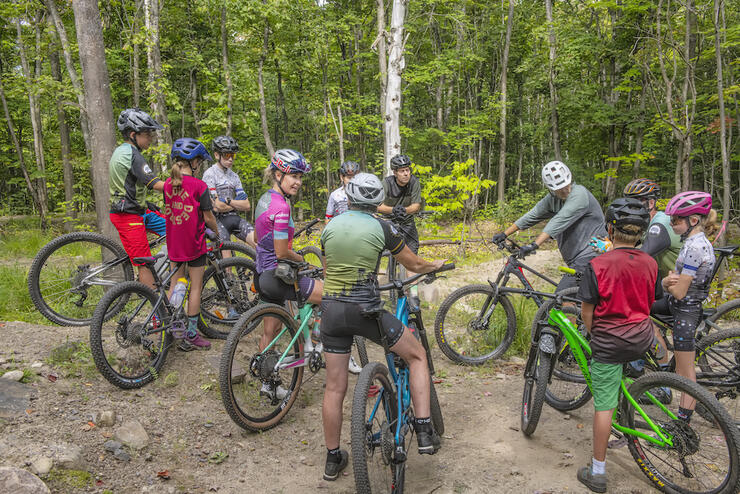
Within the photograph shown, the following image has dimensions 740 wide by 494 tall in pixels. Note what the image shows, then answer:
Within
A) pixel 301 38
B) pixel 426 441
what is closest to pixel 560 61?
pixel 301 38

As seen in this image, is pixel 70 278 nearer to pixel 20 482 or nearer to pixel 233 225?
pixel 233 225

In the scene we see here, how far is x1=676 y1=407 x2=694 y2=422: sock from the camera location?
10.2ft

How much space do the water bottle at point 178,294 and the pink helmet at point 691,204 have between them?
15.4ft

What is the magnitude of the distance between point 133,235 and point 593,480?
4.73 m

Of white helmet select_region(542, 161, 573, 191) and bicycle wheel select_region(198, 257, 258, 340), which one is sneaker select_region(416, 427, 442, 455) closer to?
bicycle wheel select_region(198, 257, 258, 340)

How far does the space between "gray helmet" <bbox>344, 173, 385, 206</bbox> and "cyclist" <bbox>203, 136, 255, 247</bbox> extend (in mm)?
3124

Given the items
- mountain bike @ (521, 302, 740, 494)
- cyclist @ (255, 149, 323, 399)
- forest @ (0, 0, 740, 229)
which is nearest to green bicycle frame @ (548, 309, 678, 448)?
mountain bike @ (521, 302, 740, 494)

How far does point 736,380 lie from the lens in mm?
3969

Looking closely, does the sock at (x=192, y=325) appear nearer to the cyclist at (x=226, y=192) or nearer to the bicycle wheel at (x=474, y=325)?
the cyclist at (x=226, y=192)

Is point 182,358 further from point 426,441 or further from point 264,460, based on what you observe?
point 426,441

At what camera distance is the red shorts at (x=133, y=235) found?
4496 millimetres

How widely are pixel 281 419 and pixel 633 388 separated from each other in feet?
Result: 9.68

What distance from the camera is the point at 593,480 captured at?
307 centimetres

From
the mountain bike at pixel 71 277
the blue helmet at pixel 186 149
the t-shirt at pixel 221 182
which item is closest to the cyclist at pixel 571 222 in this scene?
the blue helmet at pixel 186 149
